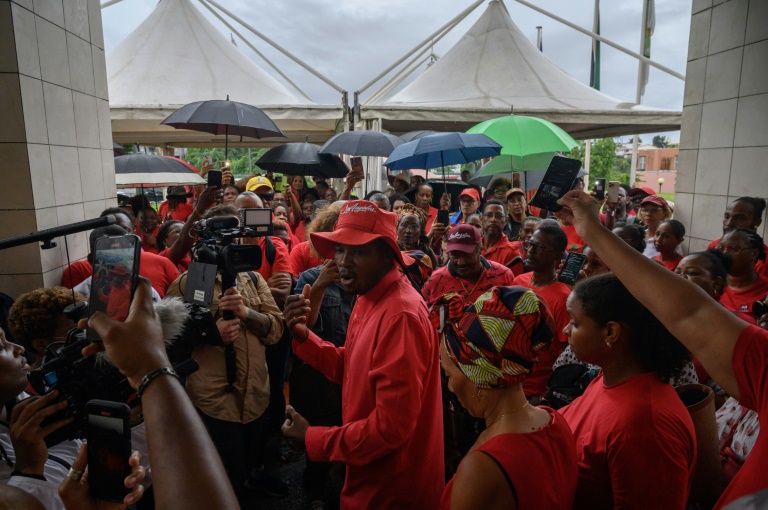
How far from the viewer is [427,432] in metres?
1.90

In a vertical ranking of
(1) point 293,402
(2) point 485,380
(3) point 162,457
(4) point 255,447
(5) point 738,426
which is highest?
(3) point 162,457

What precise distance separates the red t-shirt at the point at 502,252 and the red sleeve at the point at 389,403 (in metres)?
3.17

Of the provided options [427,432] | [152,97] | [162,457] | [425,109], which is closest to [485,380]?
[427,432]

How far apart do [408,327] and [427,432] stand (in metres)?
0.46

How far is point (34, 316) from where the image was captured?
2082 millimetres

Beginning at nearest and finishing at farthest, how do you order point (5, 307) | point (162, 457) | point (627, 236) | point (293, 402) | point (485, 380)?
1. point (162, 457)
2. point (485, 380)
3. point (5, 307)
4. point (293, 402)
5. point (627, 236)

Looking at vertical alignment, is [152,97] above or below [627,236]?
above

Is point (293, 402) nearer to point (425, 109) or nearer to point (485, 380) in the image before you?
point (485, 380)

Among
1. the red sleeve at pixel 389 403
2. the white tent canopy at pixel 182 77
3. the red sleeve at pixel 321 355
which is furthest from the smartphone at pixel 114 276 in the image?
the white tent canopy at pixel 182 77

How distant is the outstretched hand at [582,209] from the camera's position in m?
1.48

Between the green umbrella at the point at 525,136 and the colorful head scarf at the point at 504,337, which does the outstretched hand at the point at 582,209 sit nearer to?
the colorful head scarf at the point at 504,337

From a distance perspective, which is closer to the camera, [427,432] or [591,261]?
[427,432]

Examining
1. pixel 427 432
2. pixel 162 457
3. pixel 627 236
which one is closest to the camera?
pixel 162 457

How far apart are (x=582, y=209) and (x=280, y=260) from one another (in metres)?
2.97
